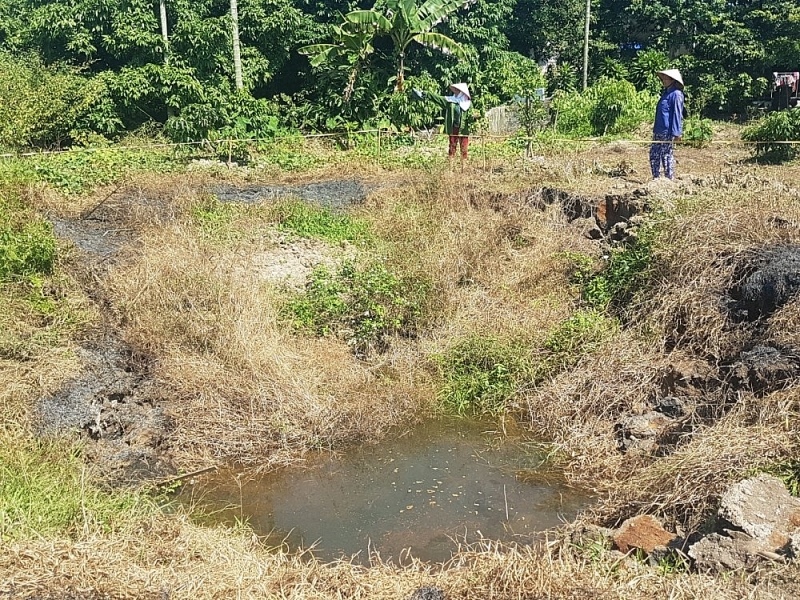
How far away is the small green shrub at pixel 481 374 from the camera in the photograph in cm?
757

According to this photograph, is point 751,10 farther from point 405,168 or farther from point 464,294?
point 464,294

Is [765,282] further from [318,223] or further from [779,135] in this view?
[779,135]

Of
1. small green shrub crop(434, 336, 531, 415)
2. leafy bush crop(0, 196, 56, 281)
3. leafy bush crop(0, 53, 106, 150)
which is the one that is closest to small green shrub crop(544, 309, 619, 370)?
small green shrub crop(434, 336, 531, 415)

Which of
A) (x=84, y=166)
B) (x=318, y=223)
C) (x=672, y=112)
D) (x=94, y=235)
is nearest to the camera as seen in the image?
(x=94, y=235)

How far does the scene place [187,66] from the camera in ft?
53.0

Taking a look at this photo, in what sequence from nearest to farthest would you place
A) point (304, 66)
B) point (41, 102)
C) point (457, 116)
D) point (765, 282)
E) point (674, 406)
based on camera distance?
point (674, 406) → point (765, 282) → point (457, 116) → point (41, 102) → point (304, 66)

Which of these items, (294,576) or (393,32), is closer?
(294,576)

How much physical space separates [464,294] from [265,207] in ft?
11.5

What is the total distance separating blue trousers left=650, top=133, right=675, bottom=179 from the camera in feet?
34.1

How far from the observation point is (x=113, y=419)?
6797 mm

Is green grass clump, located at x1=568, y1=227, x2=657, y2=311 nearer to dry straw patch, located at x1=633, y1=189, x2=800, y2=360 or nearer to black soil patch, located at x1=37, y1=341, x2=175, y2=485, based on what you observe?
dry straw patch, located at x1=633, y1=189, x2=800, y2=360

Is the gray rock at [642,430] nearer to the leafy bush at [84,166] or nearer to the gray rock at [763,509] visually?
the gray rock at [763,509]

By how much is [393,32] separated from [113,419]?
12056 millimetres

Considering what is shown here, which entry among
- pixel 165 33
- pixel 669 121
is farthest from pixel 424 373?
pixel 165 33
